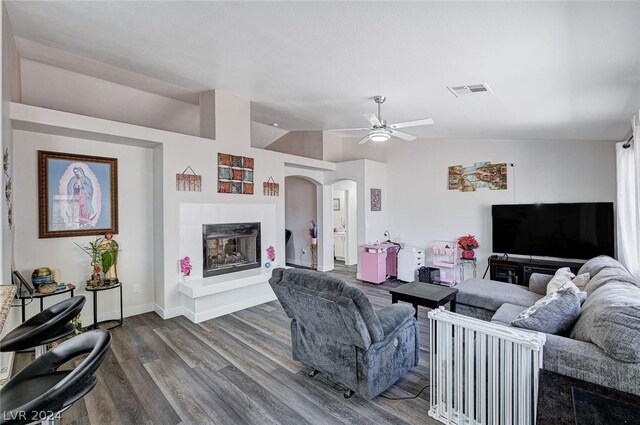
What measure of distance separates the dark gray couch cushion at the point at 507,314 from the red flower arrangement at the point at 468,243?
7.81 feet

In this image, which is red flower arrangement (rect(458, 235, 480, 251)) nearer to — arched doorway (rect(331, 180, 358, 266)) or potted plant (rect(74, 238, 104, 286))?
arched doorway (rect(331, 180, 358, 266))

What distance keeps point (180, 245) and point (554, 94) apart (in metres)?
4.59

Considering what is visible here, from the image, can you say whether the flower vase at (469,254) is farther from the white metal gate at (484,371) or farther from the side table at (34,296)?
the side table at (34,296)

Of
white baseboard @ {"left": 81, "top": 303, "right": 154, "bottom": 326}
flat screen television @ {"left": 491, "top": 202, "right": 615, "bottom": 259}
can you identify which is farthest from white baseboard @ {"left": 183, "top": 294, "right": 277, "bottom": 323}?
flat screen television @ {"left": 491, "top": 202, "right": 615, "bottom": 259}

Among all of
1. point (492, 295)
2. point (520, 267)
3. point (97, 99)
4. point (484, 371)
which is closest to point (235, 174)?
point (97, 99)

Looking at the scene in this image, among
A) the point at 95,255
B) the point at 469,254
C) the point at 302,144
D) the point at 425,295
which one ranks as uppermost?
the point at 302,144

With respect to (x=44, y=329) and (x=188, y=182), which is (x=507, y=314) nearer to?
(x=44, y=329)

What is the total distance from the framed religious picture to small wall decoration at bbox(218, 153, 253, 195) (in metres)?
1.33

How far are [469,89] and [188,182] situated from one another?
3.61 m

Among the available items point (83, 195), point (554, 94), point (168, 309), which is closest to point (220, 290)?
point (168, 309)

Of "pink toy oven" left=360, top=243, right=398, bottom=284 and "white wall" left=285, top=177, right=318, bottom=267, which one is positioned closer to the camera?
"pink toy oven" left=360, top=243, right=398, bottom=284

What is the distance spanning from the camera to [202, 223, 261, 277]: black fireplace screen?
4.46m

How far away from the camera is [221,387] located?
2.54 metres

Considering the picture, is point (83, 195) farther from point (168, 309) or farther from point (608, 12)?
point (608, 12)
